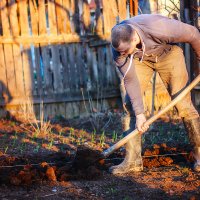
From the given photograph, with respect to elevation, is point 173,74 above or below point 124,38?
below

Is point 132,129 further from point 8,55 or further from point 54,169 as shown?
point 8,55

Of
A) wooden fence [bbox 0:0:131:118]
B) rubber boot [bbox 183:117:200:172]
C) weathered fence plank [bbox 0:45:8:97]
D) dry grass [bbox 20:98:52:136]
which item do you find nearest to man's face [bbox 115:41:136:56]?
rubber boot [bbox 183:117:200:172]

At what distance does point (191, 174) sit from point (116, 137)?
82.1 inches

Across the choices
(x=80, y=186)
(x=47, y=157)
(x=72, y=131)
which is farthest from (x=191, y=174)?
(x=72, y=131)

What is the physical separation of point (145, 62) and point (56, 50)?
387 cm

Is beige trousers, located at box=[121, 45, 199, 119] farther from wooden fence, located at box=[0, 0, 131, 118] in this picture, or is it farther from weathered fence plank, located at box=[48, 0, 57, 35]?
weathered fence plank, located at box=[48, 0, 57, 35]

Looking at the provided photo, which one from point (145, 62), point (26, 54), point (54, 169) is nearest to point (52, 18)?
point (26, 54)

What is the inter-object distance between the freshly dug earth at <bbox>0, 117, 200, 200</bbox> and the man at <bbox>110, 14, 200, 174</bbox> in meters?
0.27

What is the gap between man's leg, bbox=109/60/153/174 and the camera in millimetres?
5312

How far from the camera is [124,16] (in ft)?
28.8

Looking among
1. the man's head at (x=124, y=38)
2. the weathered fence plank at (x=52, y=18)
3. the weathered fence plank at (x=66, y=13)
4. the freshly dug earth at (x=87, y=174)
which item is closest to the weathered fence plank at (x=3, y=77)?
the weathered fence plank at (x=52, y=18)

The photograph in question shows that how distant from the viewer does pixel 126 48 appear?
4.35 meters

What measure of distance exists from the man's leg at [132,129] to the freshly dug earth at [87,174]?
0.12 metres

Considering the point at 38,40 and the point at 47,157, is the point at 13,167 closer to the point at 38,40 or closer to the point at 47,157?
the point at 47,157
